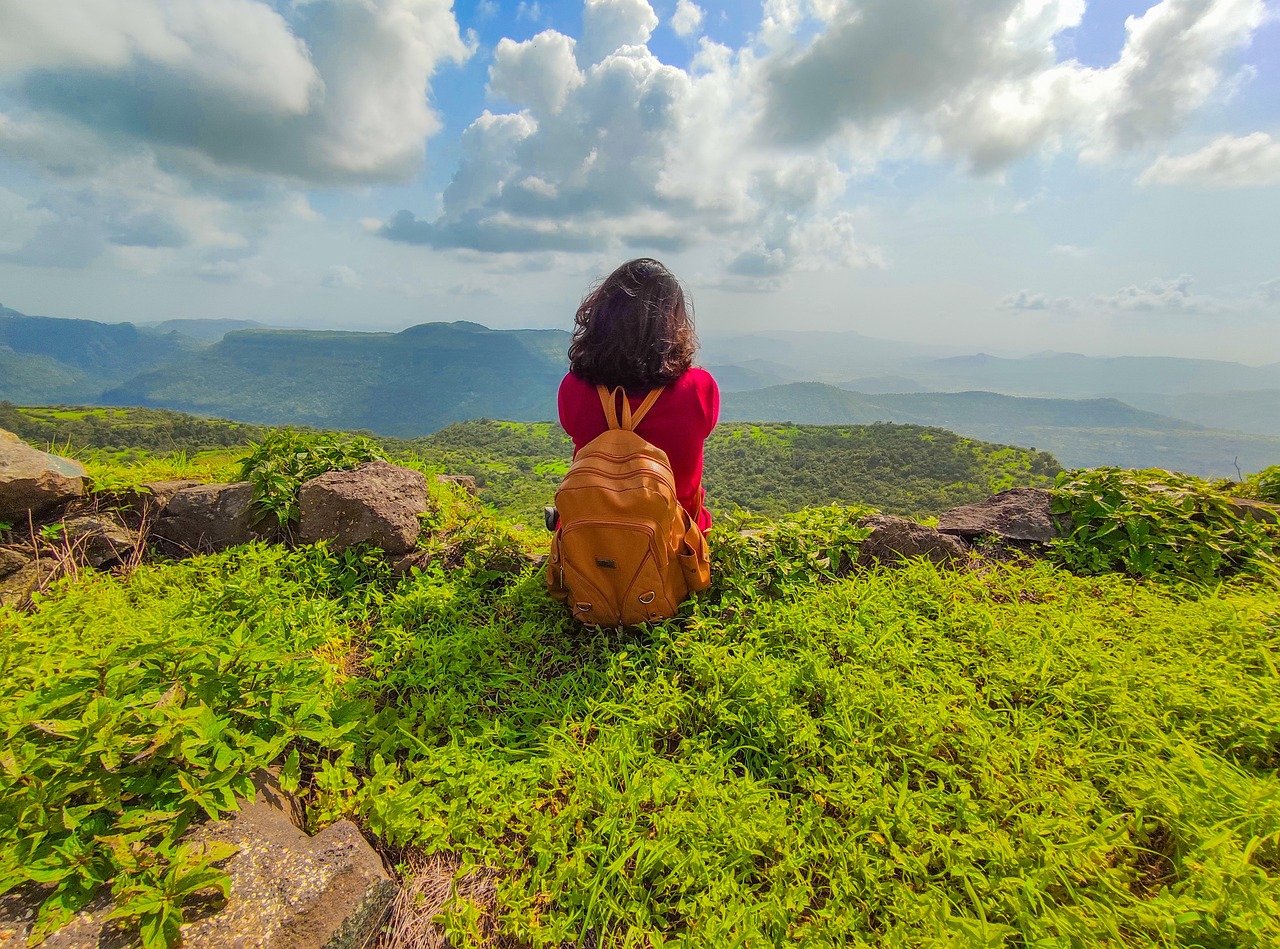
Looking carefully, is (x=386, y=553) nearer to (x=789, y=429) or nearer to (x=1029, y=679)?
(x=1029, y=679)

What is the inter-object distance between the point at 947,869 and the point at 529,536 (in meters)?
4.06

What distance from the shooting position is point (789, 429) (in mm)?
59938

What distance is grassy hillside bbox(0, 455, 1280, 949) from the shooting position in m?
1.82

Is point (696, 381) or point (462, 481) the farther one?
point (462, 481)

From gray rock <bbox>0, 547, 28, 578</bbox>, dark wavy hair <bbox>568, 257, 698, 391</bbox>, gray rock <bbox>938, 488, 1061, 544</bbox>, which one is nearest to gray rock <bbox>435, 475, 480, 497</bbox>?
dark wavy hair <bbox>568, 257, 698, 391</bbox>

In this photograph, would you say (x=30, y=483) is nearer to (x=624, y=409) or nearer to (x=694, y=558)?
(x=624, y=409)

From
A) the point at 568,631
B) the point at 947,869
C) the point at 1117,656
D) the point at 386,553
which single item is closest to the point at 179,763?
the point at 568,631

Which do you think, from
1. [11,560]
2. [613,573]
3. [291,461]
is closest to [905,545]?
[613,573]

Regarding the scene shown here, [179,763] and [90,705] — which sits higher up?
[90,705]

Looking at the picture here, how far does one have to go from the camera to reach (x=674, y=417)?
3633mm

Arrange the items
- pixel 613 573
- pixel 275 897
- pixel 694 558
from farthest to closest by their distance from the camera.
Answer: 1. pixel 694 558
2. pixel 613 573
3. pixel 275 897

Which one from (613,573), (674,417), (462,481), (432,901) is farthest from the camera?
(462,481)

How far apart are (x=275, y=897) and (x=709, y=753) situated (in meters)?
1.82

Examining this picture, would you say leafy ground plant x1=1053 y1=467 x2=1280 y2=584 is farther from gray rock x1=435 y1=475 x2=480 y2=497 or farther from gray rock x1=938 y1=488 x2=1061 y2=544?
gray rock x1=435 y1=475 x2=480 y2=497
